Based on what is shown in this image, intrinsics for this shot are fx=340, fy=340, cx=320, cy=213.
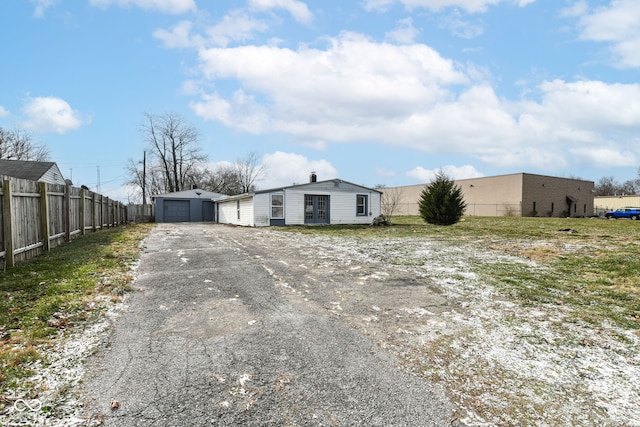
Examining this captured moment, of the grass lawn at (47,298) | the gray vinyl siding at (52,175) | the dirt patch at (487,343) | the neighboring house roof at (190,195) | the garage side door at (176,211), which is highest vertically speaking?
the gray vinyl siding at (52,175)

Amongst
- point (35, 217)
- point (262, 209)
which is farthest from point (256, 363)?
point (262, 209)

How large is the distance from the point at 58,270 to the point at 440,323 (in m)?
6.12

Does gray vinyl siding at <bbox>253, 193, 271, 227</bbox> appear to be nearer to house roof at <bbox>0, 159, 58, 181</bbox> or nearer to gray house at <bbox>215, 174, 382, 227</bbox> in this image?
gray house at <bbox>215, 174, 382, 227</bbox>

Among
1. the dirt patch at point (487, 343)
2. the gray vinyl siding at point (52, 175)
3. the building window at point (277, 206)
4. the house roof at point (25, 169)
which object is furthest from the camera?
the building window at point (277, 206)

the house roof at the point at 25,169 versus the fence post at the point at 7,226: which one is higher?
the house roof at the point at 25,169

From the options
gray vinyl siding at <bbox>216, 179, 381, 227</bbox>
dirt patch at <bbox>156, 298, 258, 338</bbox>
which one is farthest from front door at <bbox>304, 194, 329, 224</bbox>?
dirt patch at <bbox>156, 298, 258, 338</bbox>

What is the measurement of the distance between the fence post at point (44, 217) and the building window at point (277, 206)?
43.2 feet

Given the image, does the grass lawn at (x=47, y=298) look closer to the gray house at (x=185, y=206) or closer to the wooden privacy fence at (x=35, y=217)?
the wooden privacy fence at (x=35, y=217)

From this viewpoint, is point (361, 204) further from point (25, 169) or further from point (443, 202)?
point (25, 169)

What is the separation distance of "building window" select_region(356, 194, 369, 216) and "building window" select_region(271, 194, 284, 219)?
17.5 ft

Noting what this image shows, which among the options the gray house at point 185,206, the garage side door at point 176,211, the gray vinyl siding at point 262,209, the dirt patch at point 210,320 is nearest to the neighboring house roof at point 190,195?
the gray house at point 185,206

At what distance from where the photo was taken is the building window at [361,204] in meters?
22.9

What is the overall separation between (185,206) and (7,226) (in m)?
25.5

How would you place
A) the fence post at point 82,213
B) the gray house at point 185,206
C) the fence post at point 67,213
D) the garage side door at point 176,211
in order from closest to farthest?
the fence post at point 67,213 < the fence post at point 82,213 < the gray house at point 185,206 < the garage side door at point 176,211
